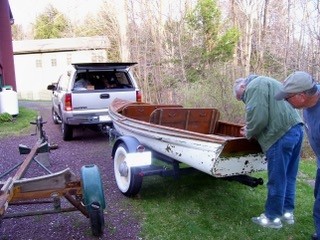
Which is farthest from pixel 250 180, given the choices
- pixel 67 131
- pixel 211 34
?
pixel 211 34

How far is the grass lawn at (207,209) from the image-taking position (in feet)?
13.5

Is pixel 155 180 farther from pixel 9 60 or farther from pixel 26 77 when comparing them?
pixel 26 77

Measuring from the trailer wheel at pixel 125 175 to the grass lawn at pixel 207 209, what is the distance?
0.61ft

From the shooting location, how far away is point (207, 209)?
482 centimetres

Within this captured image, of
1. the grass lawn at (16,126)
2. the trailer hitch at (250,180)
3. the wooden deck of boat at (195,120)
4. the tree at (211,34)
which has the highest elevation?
the tree at (211,34)

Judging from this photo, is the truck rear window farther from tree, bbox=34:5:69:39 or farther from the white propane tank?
tree, bbox=34:5:69:39

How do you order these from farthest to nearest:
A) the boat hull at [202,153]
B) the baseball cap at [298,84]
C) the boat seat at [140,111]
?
the boat seat at [140,111] → the boat hull at [202,153] → the baseball cap at [298,84]

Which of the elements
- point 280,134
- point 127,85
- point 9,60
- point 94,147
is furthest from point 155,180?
point 9,60

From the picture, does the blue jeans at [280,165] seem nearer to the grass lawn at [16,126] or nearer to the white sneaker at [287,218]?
the white sneaker at [287,218]

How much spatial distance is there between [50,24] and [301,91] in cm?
5109

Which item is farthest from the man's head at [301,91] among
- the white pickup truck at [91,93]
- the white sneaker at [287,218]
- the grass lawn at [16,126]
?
the grass lawn at [16,126]

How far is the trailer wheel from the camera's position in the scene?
494cm

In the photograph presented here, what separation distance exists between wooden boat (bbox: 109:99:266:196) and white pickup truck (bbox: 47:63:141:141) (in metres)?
1.86

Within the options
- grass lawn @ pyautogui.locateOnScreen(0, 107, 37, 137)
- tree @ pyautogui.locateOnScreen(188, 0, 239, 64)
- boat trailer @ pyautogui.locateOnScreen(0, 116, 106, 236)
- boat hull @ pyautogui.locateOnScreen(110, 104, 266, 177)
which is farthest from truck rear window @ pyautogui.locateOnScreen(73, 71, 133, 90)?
tree @ pyautogui.locateOnScreen(188, 0, 239, 64)
